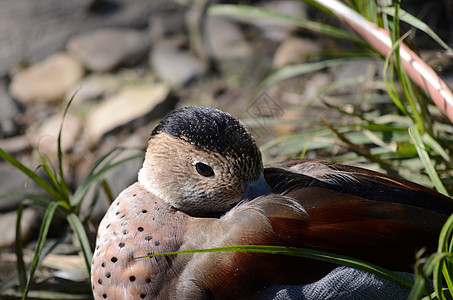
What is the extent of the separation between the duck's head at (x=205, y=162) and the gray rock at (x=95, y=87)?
7.94 feet

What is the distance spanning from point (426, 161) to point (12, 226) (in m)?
2.39

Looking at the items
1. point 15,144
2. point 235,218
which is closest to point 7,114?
point 15,144

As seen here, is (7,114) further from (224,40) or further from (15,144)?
(224,40)

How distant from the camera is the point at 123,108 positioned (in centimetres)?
387

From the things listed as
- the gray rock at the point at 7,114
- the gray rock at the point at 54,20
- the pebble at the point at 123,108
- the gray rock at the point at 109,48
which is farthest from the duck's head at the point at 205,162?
the gray rock at the point at 54,20

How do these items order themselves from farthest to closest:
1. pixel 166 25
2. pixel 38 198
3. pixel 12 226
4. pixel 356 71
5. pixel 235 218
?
pixel 166 25, pixel 356 71, pixel 12 226, pixel 38 198, pixel 235 218

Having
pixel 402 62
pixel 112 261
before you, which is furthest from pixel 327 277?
pixel 402 62

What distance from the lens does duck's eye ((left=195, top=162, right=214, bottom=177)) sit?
1.73 meters

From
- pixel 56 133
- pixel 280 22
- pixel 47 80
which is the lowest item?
pixel 56 133

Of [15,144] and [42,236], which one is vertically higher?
[42,236]

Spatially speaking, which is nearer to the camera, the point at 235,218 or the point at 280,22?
the point at 235,218

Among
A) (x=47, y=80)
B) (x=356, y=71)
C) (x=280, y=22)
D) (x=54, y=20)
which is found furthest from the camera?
(x=54, y=20)

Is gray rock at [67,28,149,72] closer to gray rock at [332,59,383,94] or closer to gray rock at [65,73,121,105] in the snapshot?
gray rock at [65,73,121,105]

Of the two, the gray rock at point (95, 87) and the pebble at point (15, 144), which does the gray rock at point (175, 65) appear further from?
the pebble at point (15, 144)
